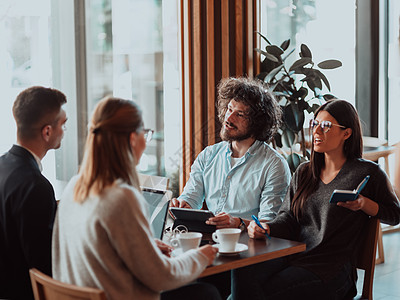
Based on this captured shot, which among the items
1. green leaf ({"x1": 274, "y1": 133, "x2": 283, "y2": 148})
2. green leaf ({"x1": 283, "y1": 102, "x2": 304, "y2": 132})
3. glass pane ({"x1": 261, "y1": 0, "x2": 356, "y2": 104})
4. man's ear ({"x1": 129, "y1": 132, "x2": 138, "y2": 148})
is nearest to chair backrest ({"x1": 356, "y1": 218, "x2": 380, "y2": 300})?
man's ear ({"x1": 129, "y1": 132, "x2": 138, "y2": 148})

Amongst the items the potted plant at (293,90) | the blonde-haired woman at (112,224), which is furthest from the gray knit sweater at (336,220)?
the potted plant at (293,90)

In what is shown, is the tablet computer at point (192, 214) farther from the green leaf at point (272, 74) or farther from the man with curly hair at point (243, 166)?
the green leaf at point (272, 74)

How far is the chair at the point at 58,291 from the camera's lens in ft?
4.99

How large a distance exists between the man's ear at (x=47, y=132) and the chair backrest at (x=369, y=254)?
141 cm

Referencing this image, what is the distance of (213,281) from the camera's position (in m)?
2.74

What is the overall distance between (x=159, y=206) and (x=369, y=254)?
0.94 meters

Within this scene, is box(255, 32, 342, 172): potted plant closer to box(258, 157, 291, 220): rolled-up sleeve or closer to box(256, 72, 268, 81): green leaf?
box(256, 72, 268, 81): green leaf

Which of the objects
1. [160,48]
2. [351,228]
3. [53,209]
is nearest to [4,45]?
[160,48]

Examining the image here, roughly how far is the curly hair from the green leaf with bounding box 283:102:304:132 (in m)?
0.53

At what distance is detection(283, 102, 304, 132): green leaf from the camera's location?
12.3ft

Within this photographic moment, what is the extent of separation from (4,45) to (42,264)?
1.95m

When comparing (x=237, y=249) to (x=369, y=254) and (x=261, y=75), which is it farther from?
(x=261, y=75)

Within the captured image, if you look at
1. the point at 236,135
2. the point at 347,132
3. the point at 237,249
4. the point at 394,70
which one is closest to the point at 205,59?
the point at 236,135

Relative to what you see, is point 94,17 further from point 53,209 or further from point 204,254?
point 204,254
